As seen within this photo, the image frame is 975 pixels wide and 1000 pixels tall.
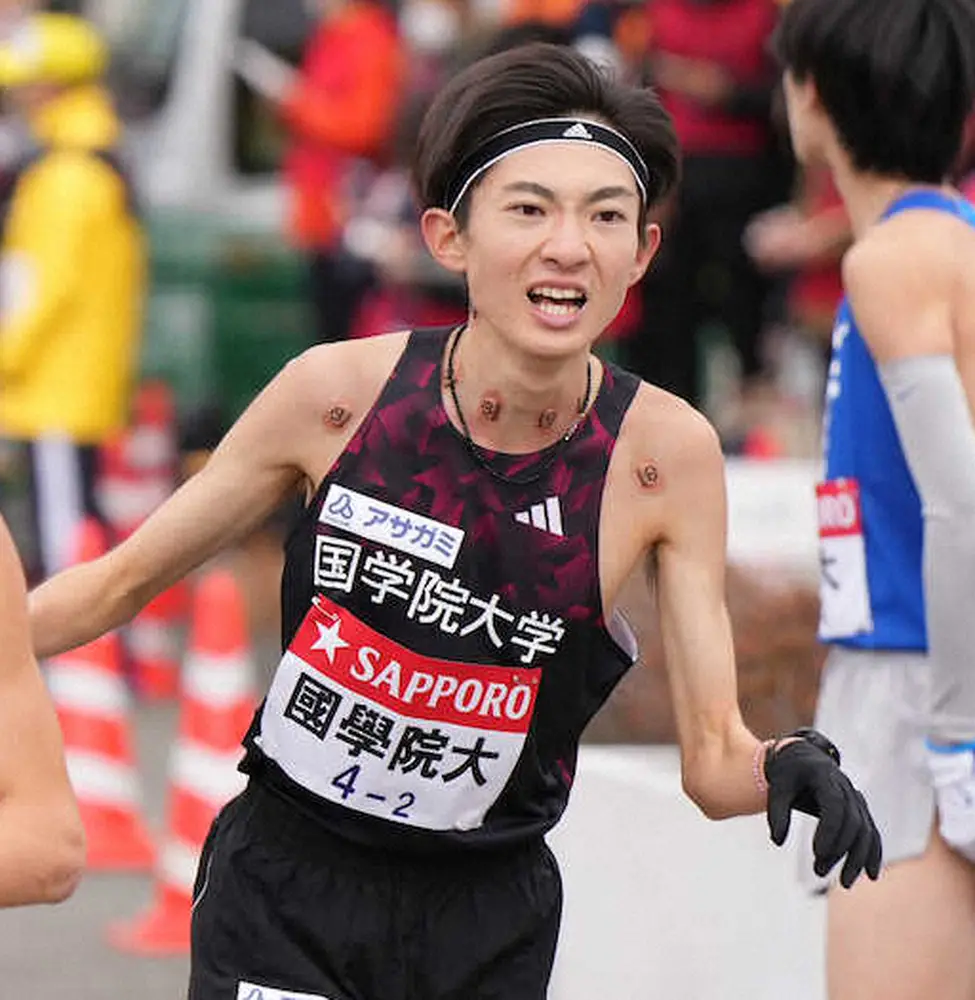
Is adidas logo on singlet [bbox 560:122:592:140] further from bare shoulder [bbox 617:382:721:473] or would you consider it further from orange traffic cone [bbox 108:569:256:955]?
orange traffic cone [bbox 108:569:256:955]

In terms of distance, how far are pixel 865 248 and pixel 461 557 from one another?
0.95m

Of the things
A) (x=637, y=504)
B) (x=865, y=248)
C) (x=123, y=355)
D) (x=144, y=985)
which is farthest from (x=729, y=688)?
(x=123, y=355)

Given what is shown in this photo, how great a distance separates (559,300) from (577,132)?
248 mm

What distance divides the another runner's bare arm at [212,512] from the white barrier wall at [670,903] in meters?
1.86

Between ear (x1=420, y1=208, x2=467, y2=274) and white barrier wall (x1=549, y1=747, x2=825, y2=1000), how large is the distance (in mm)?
1955

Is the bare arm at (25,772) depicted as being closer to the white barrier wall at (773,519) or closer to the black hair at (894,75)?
the black hair at (894,75)

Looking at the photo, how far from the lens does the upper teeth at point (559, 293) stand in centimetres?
407

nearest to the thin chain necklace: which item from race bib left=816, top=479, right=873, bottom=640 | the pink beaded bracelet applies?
the pink beaded bracelet

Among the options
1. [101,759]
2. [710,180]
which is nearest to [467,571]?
[101,759]

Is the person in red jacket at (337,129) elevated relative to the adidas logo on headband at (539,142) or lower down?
lower down

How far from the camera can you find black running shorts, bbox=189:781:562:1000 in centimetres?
418

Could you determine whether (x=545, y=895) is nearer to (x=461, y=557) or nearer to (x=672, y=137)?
(x=461, y=557)

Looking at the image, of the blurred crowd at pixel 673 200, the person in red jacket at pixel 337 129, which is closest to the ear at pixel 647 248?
the blurred crowd at pixel 673 200

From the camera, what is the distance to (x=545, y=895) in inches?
169
